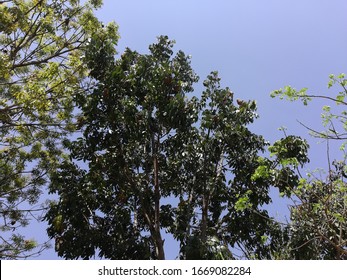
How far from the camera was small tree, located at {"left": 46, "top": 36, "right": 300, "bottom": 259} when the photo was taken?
777 centimetres

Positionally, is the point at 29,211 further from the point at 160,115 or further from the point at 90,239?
the point at 160,115

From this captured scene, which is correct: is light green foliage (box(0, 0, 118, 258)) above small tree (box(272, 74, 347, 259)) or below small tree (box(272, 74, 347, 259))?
above

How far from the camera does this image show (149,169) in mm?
8656

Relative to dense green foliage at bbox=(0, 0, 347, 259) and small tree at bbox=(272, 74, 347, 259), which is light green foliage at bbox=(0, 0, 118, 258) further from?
small tree at bbox=(272, 74, 347, 259)

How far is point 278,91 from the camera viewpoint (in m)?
4.49

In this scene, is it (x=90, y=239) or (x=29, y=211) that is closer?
(x=90, y=239)

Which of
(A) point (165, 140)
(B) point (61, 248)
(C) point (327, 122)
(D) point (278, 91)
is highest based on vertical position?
(A) point (165, 140)

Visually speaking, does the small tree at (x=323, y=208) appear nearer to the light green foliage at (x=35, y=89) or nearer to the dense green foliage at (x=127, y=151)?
the dense green foliage at (x=127, y=151)

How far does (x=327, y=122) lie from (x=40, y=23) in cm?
624

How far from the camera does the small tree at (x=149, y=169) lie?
7.77 meters

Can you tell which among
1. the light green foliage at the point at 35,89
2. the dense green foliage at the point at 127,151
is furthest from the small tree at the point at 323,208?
the light green foliage at the point at 35,89

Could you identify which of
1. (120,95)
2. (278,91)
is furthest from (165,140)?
(278,91)

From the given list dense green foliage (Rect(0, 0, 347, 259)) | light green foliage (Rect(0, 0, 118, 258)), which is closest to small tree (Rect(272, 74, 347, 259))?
dense green foliage (Rect(0, 0, 347, 259))

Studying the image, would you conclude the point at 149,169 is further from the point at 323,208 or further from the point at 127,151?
the point at 323,208
